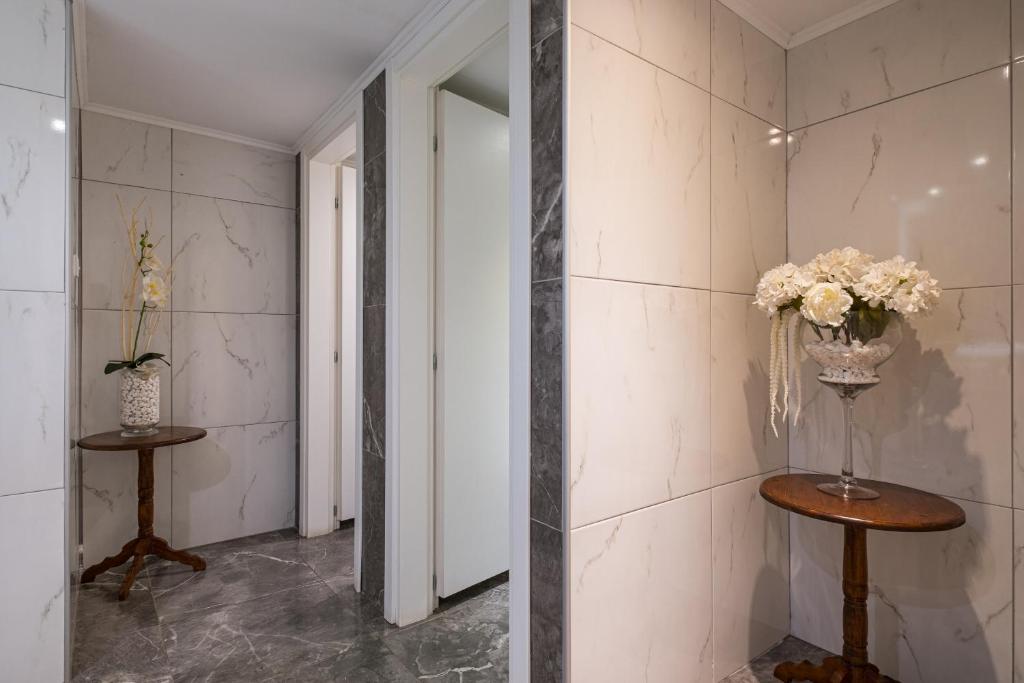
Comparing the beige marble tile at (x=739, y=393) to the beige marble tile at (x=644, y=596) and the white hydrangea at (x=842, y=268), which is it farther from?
the white hydrangea at (x=842, y=268)

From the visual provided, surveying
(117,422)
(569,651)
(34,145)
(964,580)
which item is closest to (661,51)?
(569,651)

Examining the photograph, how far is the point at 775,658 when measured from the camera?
2.06m

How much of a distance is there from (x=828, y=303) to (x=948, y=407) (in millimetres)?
699

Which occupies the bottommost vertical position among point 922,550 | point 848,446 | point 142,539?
point 142,539

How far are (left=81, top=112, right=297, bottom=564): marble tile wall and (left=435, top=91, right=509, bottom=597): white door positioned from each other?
1556mm

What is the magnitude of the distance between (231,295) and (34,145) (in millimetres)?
1529

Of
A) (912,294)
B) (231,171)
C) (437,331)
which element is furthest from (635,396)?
(231,171)

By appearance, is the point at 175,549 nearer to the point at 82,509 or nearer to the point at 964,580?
the point at 82,509

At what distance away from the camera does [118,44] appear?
2.25 meters

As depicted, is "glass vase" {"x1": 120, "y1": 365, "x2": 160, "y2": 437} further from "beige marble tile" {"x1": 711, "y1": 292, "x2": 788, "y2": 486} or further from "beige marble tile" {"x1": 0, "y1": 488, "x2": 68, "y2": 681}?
"beige marble tile" {"x1": 711, "y1": 292, "x2": 788, "y2": 486}

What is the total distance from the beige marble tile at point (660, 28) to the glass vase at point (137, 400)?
2.57 m

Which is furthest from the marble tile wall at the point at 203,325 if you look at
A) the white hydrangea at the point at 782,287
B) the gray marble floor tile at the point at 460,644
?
the white hydrangea at the point at 782,287

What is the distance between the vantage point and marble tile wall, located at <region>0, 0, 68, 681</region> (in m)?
1.77

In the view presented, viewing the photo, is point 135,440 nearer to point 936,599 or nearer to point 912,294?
point 912,294
